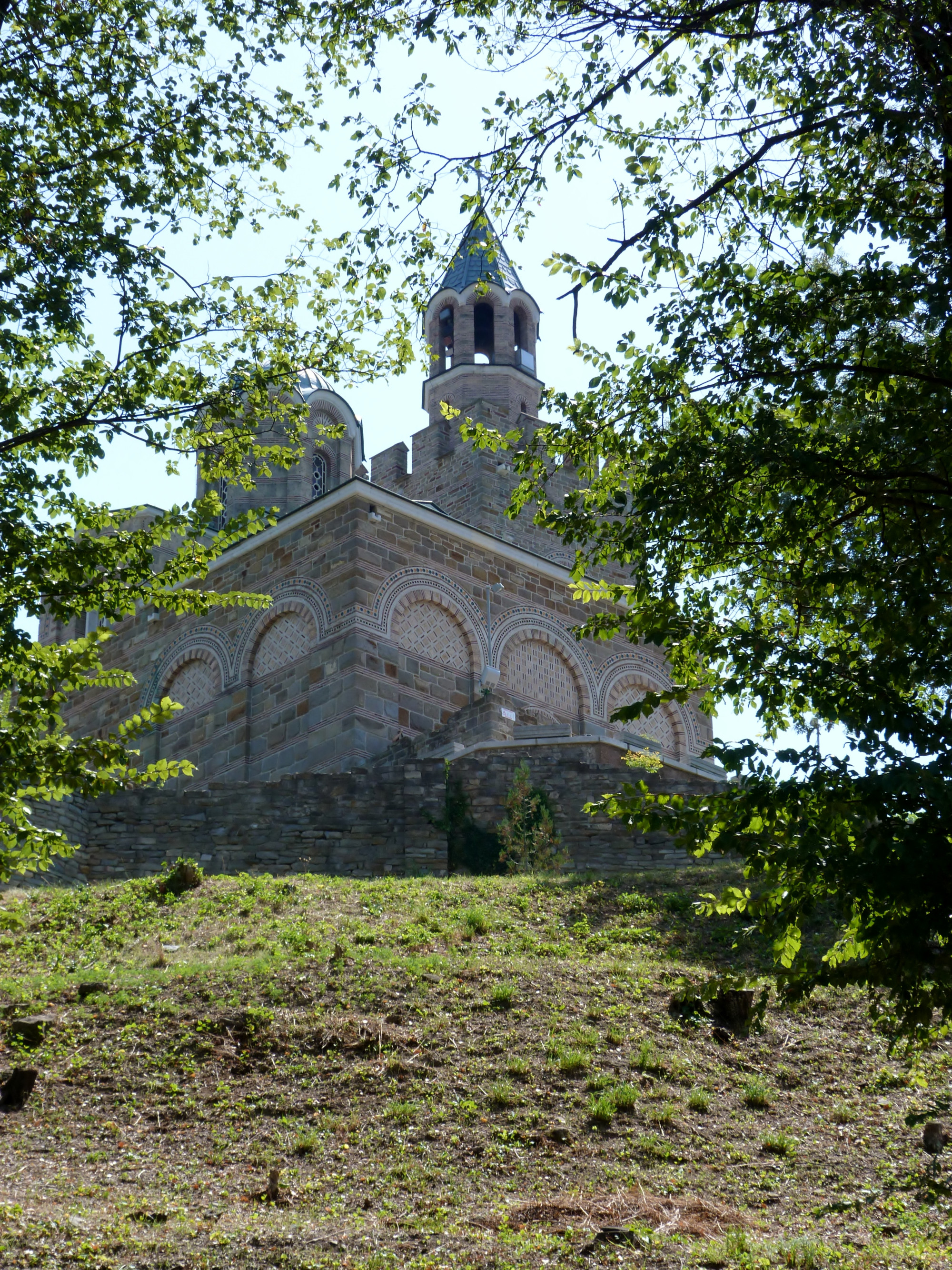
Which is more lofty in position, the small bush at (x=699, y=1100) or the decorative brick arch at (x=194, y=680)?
the decorative brick arch at (x=194, y=680)

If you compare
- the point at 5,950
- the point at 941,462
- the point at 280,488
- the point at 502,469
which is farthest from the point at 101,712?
the point at 941,462

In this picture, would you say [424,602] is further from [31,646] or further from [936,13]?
[936,13]

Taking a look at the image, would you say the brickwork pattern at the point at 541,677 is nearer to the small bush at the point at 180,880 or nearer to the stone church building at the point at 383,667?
the stone church building at the point at 383,667

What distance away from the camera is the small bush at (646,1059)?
9.46 m

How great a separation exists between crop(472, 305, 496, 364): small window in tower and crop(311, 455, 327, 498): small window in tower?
487 centimetres

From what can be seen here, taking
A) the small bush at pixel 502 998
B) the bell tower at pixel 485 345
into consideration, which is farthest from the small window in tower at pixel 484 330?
the small bush at pixel 502 998

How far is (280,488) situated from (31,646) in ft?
59.8

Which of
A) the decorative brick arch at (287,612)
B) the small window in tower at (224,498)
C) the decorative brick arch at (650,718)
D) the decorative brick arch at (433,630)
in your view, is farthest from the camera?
the small window in tower at (224,498)

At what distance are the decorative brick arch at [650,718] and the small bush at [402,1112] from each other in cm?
1389

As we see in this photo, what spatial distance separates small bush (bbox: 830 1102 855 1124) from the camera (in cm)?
891

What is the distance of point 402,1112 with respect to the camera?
8.62 meters

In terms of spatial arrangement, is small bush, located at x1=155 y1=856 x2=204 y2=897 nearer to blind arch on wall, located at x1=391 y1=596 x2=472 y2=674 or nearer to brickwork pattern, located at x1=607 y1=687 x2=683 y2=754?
blind arch on wall, located at x1=391 y1=596 x2=472 y2=674

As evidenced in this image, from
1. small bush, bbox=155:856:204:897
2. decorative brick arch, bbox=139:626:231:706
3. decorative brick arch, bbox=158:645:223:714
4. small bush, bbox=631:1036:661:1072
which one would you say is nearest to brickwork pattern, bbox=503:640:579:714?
decorative brick arch, bbox=139:626:231:706

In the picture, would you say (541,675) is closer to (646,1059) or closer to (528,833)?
(528,833)
